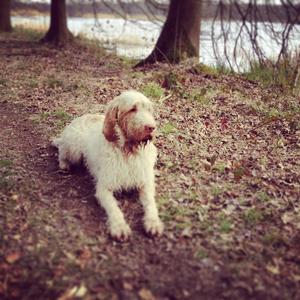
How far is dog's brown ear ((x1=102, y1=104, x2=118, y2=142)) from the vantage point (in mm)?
4950

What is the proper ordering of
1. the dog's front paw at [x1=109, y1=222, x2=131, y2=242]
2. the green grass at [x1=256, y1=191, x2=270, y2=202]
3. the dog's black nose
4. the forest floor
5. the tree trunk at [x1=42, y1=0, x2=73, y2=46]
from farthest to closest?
the tree trunk at [x1=42, y1=0, x2=73, y2=46], the green grass at [x1=256, y1=191, x2=270, y2=202], the dog's black nose, the dog's front paw at [x1=109, y1=222, x2=131, y2=242], the forest floor

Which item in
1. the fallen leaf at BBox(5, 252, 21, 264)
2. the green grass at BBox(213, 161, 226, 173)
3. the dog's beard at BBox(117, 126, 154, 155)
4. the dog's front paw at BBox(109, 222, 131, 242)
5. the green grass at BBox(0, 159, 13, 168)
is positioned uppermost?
the dog's beard at BBox(117, 126, 154, 155)

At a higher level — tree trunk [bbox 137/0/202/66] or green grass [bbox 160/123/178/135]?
tree trunk [bbox 137/0/202/66]

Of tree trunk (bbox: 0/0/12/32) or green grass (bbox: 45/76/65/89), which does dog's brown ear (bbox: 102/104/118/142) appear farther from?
tree trunk (bbox: 0/0/12/32)

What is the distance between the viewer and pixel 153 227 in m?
4.44

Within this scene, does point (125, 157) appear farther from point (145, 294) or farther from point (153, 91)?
point (153, 91)

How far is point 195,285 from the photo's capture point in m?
3.72

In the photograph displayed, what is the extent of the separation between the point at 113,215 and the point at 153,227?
49 cm

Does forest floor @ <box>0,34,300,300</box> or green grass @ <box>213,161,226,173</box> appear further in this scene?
green grass @ <box>213,161,226,173</box>

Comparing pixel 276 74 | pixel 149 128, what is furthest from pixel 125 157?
pixel 276 74

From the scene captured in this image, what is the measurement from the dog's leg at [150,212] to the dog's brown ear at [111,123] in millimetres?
732

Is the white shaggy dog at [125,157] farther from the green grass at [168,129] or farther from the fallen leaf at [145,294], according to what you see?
the green grass at [168,129]

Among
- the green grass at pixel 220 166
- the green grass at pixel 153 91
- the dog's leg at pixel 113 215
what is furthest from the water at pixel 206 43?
the dog's leg at pixel 113 215

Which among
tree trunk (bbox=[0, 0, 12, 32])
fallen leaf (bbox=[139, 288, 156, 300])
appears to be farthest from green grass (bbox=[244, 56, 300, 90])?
tree trunk (bbox=[0, 0, 12, 32])
